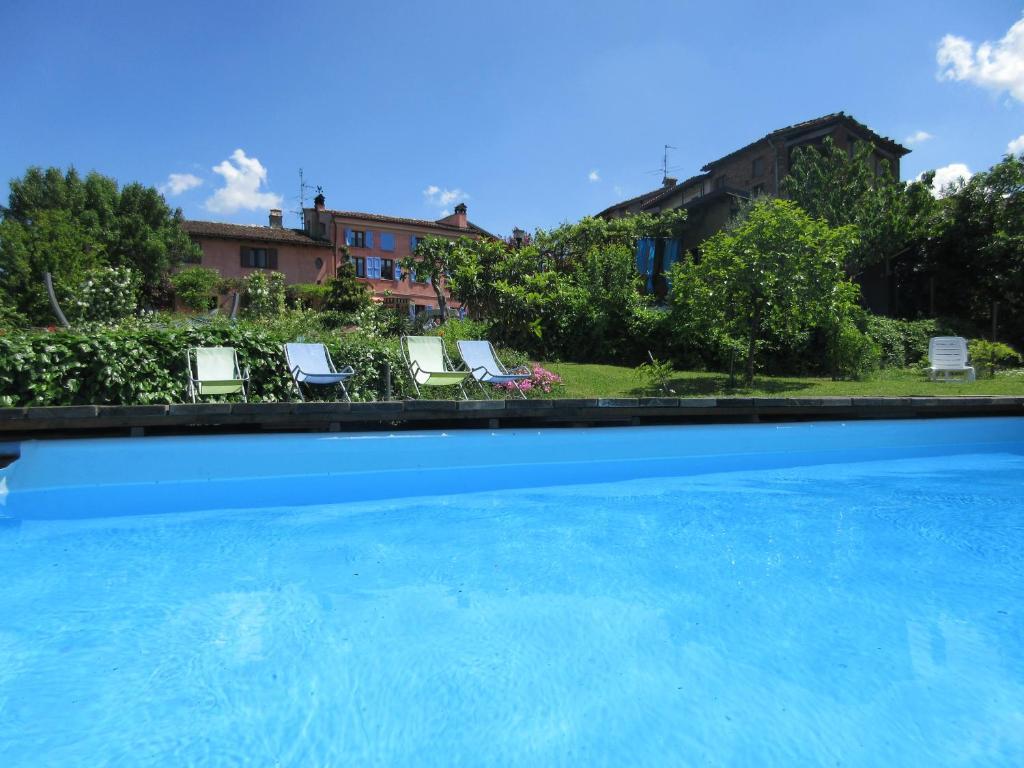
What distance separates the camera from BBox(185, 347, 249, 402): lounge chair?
6943mm

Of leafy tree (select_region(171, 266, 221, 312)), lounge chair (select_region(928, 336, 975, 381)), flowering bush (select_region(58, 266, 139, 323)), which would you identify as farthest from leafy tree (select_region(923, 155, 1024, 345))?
leafy tree (select_region(171, 266, 221, 312))

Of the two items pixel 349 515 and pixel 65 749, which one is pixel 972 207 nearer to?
pixel 349 515

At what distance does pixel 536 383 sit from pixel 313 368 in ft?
11.8

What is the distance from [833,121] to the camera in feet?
79.8

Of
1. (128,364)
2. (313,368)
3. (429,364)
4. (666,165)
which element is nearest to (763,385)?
(429,364)

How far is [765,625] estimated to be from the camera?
329 centimetres

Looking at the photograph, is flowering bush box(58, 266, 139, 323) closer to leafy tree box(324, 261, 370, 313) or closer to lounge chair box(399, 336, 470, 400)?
lounge chair box(399, 336, 470, 400)

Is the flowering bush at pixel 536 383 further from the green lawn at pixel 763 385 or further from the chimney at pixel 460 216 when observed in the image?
the chimney at pixel 460 216

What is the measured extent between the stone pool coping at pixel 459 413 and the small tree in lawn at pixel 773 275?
7.50ft

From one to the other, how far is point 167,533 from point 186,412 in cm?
199

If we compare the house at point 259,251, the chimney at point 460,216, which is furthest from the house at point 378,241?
the chimney at point 460,216

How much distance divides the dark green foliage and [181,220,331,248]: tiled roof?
30.8 meters

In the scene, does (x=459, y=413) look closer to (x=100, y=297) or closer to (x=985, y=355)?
(x=100, y=297)

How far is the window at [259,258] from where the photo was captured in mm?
36312
